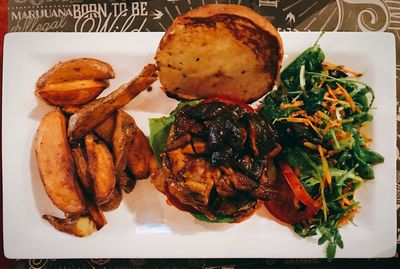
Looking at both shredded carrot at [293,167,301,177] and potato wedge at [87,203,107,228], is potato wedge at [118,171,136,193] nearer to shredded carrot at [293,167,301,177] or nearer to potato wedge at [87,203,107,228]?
potato wedge at [87,203,107,228]

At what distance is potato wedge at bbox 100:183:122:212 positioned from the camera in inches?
92.2

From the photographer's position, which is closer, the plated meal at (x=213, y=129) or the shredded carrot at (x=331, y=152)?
the plated meal at (x=213, y=129)

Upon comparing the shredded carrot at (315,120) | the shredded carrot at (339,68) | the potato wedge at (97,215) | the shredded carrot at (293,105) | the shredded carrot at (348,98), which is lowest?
the potato wedge at (97,215)

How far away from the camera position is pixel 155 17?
2.60 meters

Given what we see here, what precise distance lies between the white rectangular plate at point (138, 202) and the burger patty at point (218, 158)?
0.41 m

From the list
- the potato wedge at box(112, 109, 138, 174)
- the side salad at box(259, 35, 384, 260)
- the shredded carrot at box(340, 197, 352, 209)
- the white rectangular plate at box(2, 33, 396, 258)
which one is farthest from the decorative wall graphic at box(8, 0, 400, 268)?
the potato wedge at box(112, 109, 138, 174)

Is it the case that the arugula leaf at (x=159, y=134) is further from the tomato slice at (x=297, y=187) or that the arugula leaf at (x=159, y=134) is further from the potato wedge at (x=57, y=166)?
the tomato slice at (x=297, y=187)

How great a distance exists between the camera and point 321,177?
2.23 meters

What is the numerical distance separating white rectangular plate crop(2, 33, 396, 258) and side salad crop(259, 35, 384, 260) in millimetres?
78

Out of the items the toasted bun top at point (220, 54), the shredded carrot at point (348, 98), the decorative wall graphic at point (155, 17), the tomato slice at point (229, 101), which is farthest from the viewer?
the decorative wall graphic at point (155, 17)

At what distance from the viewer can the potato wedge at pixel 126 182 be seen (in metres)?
2.30

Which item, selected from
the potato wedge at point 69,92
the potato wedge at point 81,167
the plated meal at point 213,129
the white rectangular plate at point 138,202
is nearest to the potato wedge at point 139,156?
the plated meal at point 213,129

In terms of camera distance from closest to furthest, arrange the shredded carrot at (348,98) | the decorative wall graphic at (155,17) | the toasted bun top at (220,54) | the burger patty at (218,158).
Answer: the burger patty at (218,158) < the toasted bun top at (220,54) < the shredded carrot at (348,98) < the decorative wall graphic at (155,17)

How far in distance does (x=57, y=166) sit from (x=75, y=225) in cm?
35
